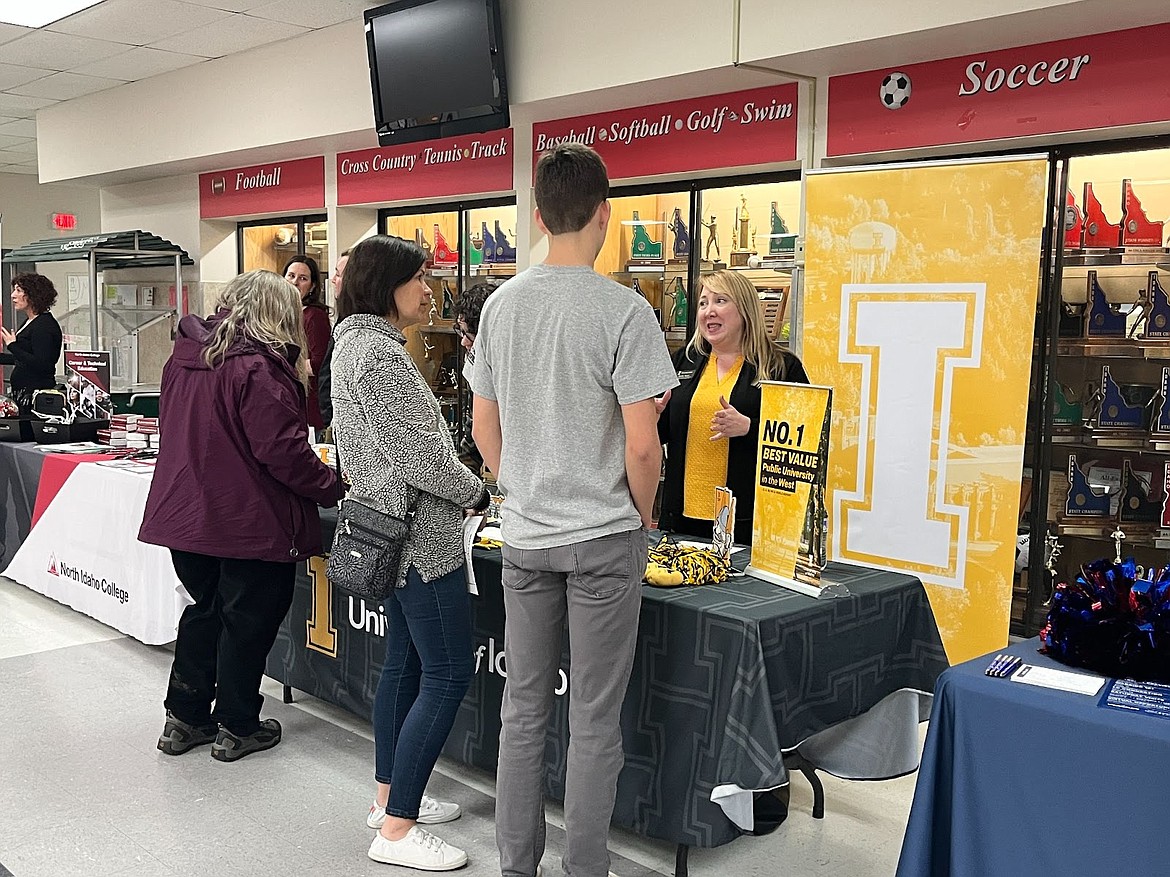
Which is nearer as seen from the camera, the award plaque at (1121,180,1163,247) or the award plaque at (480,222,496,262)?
the award plaque at (1121,180,1163,247)

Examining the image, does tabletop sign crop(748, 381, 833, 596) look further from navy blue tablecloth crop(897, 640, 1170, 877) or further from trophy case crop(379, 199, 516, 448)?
trophy case crop(379, 199, 516, 448)

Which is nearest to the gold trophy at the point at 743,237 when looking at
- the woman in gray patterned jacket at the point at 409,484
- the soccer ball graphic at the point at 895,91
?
the soccer ball graphic at the point at 895,91

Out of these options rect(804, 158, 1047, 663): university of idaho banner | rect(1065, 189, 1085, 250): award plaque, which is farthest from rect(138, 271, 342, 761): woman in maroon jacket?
rect(1065, 189, 1085, 250): award plaque

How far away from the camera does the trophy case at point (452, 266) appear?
6.84 metres

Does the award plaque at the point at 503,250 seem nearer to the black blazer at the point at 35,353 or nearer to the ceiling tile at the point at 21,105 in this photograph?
the black blazer at the point at 35,353

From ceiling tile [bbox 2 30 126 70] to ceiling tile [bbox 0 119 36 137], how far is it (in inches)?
102

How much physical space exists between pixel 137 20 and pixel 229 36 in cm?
57

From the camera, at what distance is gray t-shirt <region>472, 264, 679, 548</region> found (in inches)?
88.8

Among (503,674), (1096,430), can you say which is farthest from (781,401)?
(1096,430)

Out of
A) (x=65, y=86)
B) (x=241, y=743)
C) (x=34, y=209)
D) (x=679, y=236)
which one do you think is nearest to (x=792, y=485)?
(x=241, y=743)

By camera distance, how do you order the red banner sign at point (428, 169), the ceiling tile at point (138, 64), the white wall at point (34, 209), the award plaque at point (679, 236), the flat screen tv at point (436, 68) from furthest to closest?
the white wall at point (34, 209)
the ceiling tile at point (138, 64)
the red banner sign at point (428, 169)
the award plaque at point (679, 236)
the flat screen tv at point (436, 68)

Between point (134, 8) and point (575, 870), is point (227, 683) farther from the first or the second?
point (134, 8)

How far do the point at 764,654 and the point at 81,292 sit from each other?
8.73 m

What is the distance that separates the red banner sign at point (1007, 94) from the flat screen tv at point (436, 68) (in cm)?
169
